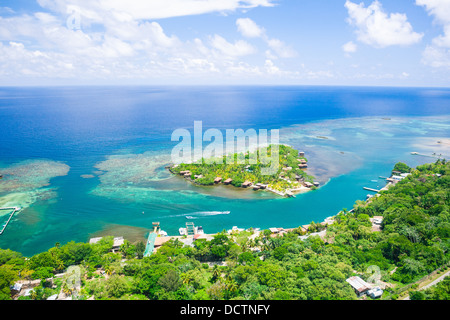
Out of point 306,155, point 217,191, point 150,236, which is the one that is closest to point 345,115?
point 306,155

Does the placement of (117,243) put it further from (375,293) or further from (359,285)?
Answer: (375,293)

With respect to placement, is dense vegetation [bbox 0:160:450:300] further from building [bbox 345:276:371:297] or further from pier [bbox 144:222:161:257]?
pier [bbox 144:222:161:257]

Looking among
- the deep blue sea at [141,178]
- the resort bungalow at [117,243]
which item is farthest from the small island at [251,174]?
the resort bungalow at [117,243]

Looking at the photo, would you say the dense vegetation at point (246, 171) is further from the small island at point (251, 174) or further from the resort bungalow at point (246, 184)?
the resort bungalow at point (246, 184)

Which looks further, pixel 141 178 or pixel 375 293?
pixel 141 178

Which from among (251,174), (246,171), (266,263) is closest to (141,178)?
(246,171)

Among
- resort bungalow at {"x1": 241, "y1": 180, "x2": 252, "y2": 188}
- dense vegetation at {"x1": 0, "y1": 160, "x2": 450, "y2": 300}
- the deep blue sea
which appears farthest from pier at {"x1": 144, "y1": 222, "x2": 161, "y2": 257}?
resort bungalow at {"x1": 241, "y1": 180, "x2": 252, "y2": 188}
